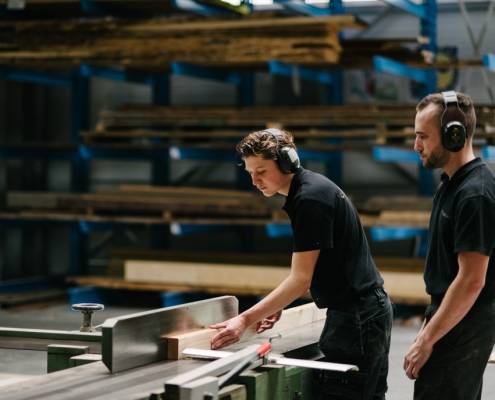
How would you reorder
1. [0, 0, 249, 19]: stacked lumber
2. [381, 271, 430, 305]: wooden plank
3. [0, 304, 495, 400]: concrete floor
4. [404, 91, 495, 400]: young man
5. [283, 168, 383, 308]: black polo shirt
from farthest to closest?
[0, 0, 249, 19]: stacked lumber, [381, 271, 430, 305]: wooden plank, [0, 304, 495, 400]: concrete floor, [283, 168, 383, 308]: black polo shirt, [404, 91, 495, 400]: young man

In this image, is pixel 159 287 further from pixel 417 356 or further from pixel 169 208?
pixel 417 356

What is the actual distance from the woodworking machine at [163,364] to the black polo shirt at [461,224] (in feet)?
1.50

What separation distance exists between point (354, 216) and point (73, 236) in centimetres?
764

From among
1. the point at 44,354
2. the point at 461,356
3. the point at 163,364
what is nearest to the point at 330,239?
the point at 461,356

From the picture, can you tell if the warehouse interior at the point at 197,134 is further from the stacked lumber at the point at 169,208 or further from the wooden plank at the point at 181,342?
the wooden plank at the point at 181,342

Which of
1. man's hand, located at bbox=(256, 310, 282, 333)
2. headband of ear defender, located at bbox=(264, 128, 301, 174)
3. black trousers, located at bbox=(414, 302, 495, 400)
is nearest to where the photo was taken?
black trousers, located at bbox=(414, 302, 495, 400)

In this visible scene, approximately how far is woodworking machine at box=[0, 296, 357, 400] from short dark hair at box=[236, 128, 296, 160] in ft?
2.10

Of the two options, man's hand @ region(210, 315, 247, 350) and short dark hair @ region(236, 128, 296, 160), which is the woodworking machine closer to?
man's hand @ region(210, 315, 247, 350)

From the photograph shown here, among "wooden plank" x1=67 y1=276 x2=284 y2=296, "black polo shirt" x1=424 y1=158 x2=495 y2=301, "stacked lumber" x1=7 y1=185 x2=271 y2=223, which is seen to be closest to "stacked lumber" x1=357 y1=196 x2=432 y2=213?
"stacked lumber" x1=7 y1=185 x2=271 y2=223

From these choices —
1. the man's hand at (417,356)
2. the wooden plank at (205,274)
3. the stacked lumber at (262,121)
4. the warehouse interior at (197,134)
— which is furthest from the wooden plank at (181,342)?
the wooden plank at (205,274)

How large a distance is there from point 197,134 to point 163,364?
599cm

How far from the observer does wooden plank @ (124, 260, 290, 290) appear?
9.01 meters

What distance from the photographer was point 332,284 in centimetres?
351

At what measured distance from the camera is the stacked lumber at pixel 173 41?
28.1ft
